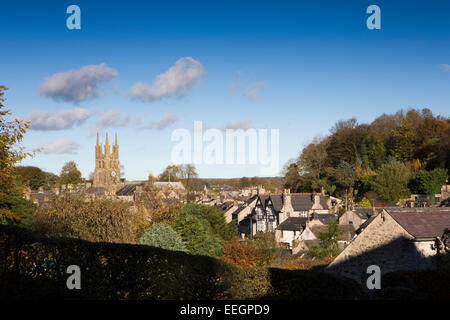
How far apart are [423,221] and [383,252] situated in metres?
3.01

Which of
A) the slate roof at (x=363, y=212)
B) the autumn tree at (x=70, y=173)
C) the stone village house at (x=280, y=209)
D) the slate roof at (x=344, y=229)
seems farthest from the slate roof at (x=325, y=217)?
the autumn tree at (x=70, y=173)

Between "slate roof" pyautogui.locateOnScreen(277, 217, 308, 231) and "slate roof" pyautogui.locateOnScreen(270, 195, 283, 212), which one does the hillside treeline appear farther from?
"slate roof" pyautogui.locateOnScreen(277, 217, 308, 231)

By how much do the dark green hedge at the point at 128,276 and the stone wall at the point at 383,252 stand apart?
14143 millimetres

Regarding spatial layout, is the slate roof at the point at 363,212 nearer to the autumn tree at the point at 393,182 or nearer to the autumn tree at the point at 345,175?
the autumn tree at the point at 393,182

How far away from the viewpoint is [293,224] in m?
62.5

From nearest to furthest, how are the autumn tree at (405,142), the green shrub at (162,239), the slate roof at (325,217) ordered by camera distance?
1. the green shrub at (162,239)
2. the slate roof at (325,217)
3. the autumn tree at (405,142)

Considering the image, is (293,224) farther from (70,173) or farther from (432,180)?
(70,173)

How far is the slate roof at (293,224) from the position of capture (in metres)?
60.9

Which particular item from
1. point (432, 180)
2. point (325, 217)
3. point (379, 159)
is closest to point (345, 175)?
point (379, 159)

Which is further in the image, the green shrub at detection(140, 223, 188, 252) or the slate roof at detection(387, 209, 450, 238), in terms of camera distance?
the green shrub at detection(140, 223, 188, 252)

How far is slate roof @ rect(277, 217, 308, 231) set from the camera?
60862 mm

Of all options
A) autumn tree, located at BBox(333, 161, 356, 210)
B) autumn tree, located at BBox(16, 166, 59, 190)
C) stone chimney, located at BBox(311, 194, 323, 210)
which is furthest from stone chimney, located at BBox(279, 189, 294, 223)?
autumn tree, located at BBox(16, 166, 59, 190)

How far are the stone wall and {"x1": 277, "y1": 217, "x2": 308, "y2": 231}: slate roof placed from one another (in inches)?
1320
